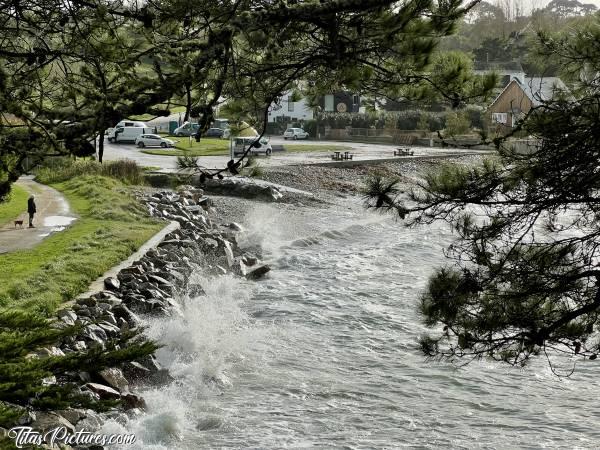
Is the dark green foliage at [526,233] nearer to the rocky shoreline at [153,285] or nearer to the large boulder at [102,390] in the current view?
the rocky shoreline at [153,285]

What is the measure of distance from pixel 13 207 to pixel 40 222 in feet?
6.53

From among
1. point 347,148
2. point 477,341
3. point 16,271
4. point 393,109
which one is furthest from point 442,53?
point 393,109

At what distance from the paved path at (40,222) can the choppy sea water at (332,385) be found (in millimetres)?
3808

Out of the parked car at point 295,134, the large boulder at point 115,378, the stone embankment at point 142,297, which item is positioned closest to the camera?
the stone embankment at point 142,297

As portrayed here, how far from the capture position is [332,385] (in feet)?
34.1

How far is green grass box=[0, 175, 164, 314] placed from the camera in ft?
35.2

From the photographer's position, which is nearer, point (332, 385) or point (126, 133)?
point (332, 385)

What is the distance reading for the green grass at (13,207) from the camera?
715 inches

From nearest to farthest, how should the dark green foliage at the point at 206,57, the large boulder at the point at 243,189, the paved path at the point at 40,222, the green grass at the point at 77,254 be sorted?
1. the dark green foliage at the point at 206,57
2. the green grass at the point at 77,254
3. the paved path at the point at 40,222
4. the large boulder at the point at 243,189

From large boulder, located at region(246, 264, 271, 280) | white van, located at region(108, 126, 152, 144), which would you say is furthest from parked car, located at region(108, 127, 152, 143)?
large boulder, located at region(246, 264, 271, 280)

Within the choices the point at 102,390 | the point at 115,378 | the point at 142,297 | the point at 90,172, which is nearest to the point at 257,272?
the point at 142,297

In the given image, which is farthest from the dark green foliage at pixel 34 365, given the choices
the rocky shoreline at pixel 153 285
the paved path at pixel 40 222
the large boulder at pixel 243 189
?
the large boulder at pixel 243 189

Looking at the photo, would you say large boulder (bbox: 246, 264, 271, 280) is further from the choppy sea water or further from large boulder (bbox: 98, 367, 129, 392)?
large boulder (bbox: 98, 367, 129, 392)

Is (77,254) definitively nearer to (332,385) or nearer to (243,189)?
(332,385)
